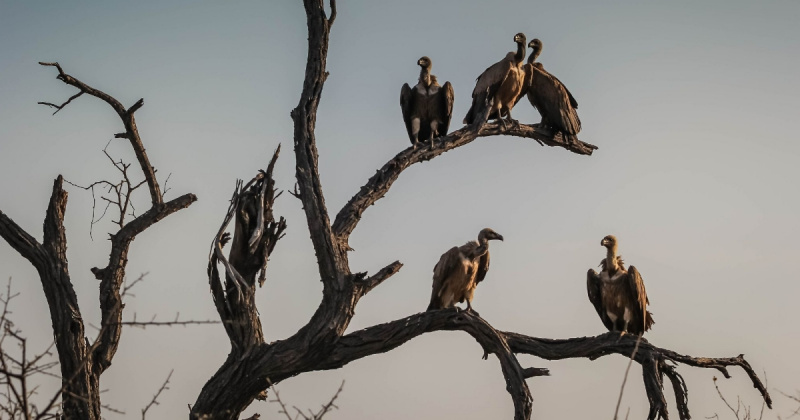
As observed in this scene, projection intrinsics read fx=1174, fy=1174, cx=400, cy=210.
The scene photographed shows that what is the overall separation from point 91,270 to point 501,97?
11.8ft

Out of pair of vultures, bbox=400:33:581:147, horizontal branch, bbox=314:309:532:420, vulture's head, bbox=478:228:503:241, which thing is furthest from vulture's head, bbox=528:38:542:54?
horizontal branch, bbox=314:309:532:420

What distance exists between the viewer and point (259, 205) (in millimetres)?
7785

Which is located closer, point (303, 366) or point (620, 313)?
point (303, 366)

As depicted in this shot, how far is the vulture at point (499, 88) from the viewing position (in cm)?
960

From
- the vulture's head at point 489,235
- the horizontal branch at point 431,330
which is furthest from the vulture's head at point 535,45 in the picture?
the horizontal branch at point 431,330

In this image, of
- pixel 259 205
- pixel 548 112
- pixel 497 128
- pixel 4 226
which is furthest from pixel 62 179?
pixel 548 112

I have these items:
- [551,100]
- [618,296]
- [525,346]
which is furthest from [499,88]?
[525,346]

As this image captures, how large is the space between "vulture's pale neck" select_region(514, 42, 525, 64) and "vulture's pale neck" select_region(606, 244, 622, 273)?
6.10ft

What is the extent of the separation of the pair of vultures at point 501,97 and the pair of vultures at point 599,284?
3.35ft

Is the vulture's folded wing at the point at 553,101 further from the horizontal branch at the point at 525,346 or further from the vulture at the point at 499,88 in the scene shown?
the horizontal branch at the point at 525,346

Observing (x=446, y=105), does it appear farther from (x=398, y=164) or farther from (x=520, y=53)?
(x=398, y=164)

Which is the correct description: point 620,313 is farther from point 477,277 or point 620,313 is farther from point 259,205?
point 259,205

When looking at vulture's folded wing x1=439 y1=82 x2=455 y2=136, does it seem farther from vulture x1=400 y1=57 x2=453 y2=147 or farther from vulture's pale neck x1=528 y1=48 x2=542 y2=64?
vulture's pale neck x1=528 y1=48 x2=542 y2=64

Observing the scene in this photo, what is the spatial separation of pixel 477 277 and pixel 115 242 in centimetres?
291
